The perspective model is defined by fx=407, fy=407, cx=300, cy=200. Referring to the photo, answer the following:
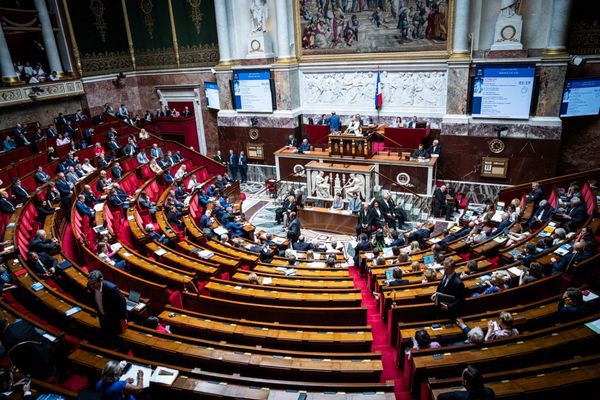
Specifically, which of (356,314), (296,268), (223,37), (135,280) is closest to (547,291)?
(356,314)

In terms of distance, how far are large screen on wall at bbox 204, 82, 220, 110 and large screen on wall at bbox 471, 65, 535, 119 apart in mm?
12078

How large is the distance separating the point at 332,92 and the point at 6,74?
44.7 ft

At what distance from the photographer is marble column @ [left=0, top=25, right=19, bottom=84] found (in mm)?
16297

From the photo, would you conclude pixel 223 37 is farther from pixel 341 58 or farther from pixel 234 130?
pixel 341 58

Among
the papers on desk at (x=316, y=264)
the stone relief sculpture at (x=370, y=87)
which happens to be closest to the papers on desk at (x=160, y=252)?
the papers on desk at (x=316, y=264)

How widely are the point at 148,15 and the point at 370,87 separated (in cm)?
1243

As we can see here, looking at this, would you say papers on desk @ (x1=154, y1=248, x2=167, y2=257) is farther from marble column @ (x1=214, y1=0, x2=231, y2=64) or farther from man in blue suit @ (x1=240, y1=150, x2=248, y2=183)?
marble column @ (x1=214, y1=0, x2=231, y2=64)

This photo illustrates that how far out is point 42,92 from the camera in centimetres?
1773

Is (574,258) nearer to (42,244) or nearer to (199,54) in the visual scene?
(42,244)

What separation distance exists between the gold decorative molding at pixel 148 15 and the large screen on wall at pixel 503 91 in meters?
16.3

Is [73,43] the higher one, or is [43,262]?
[73,43]

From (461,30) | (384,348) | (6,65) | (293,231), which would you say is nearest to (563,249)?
(384,348)

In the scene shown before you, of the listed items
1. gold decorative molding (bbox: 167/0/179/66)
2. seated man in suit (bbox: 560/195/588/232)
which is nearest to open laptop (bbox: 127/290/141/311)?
seated man in suit (bbox: 560/195/588/232)

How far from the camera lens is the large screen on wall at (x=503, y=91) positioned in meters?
14.6
